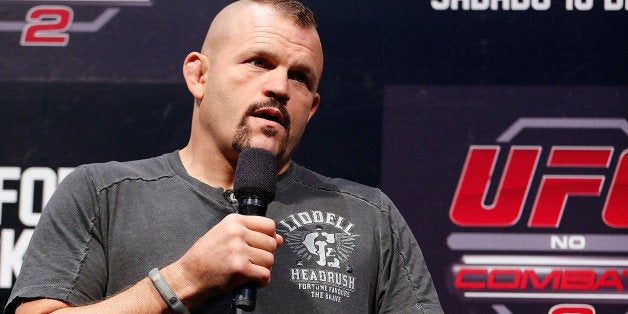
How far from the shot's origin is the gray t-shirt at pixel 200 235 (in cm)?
152

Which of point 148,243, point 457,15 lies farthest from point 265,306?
point 457,15

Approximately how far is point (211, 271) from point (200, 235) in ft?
0.84

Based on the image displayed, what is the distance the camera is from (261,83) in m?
1.63

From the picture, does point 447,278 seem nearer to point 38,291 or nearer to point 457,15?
point 457,15

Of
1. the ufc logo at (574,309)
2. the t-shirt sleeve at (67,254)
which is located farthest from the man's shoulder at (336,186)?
the ufc logo at (574,309)

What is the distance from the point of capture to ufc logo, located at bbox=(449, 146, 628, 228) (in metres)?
2.14

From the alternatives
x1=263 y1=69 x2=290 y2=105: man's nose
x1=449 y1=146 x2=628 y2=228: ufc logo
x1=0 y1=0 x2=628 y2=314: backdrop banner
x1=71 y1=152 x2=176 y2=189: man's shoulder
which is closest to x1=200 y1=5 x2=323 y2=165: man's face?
x1=263 y1=69 x2=290 y2=105: man's nose

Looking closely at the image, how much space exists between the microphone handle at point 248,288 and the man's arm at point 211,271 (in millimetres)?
15

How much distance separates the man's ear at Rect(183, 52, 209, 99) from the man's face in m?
0.03

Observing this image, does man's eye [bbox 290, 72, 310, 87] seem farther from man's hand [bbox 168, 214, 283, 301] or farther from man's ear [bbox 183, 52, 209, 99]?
man's hand [bbox 168, 214, 283, 301]

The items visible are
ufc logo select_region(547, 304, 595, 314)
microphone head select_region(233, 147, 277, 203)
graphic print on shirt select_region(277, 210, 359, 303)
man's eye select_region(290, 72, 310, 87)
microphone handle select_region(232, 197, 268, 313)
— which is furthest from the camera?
ufc logo select_region(547, 304, 595, 314)

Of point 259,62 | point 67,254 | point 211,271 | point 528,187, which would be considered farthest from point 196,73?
point 528,187

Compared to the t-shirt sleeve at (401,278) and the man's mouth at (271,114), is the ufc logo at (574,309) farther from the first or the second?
the man's mouth at (271,114)

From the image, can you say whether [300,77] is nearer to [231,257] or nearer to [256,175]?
[256,175]
